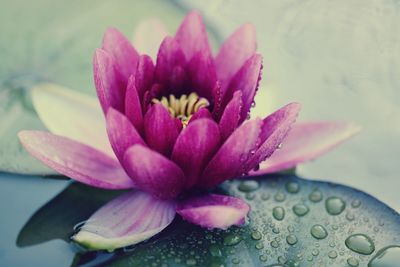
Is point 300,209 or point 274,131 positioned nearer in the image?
point 274,131

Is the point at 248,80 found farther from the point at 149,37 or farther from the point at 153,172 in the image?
the point at 149,37

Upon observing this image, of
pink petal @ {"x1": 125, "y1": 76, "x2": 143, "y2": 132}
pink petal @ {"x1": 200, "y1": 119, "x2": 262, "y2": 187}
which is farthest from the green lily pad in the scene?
pink petal @ {"x1": 125, "y1": 76, "x2": 143, "y2": 132}

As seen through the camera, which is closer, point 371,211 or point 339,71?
point 371,211

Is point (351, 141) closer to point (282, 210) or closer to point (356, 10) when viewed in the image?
point (282, 210)

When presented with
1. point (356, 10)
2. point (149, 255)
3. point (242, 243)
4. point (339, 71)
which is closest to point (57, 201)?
point (149, 255)

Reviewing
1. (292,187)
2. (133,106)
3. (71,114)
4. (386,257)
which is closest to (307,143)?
(292,187)

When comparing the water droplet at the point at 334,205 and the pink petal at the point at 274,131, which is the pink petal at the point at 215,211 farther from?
the water droplet at the point at 334,205

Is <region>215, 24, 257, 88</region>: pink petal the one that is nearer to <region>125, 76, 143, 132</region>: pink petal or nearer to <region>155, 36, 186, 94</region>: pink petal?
<region>155, 36, 186, 94</region>: pink petal
